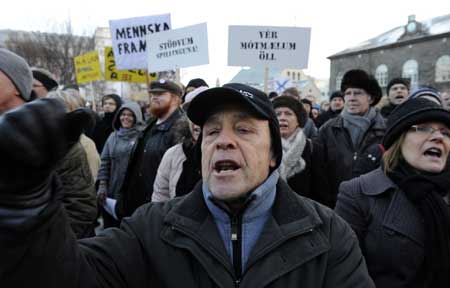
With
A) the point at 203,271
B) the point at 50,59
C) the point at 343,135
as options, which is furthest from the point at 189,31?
the point at 50,59

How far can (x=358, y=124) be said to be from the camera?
14.8ft

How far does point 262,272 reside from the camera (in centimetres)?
152

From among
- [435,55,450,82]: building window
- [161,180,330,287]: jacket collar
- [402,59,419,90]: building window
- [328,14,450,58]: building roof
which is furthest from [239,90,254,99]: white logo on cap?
[402,59,419,90]: building window

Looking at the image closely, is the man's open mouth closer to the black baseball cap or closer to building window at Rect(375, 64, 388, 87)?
the black baseball cap

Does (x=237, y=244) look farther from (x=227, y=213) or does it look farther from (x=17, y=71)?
(x=17, y=71)

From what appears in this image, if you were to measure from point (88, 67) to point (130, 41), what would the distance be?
4.14m

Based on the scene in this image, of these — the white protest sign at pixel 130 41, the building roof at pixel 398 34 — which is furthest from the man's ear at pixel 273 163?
the building roof at pixel 398 34

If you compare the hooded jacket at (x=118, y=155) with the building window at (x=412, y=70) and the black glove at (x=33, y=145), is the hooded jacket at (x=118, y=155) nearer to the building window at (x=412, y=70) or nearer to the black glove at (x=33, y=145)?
the black glove at (x=33, y=145)

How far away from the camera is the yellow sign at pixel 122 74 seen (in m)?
8.24

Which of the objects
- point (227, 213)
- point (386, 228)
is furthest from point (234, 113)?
point (386, 228)

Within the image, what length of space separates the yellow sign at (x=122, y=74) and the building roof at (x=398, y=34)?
44.0 metres

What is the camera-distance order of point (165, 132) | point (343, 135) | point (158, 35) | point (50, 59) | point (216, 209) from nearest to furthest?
point (216, 209)
point (165, 132)
point (343, 135)
point (158, 35)
point (50, 59)

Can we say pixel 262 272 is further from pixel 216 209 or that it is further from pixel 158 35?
pixel 158 35

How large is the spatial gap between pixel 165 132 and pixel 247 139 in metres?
2.65
